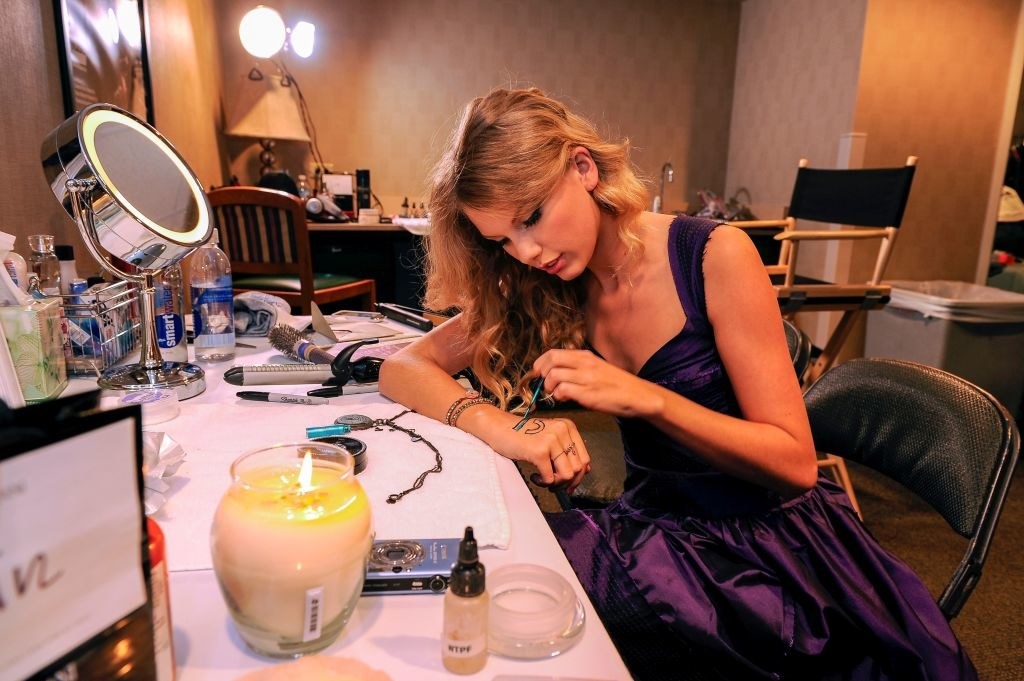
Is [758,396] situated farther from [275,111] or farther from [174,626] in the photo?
[275,111]

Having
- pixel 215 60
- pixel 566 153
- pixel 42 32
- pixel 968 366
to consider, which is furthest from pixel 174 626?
pixel 215 60

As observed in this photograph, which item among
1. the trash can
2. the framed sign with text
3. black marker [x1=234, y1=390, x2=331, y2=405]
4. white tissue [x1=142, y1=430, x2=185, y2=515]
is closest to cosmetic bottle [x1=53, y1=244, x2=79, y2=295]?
black marker [x1=234, y1=390, x2=331, y2=405]

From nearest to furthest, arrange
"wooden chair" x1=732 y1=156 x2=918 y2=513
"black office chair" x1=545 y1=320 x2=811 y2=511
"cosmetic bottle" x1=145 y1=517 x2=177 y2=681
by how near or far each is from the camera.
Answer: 1. "cosmetic bottle" x1=145 y1=517 x2=177 y2=681
2. "black office chair" x1=545 y1=320 x2=811 y2=511
3. "wooden chair" x1=732 y1=156 x2=918 y2=513

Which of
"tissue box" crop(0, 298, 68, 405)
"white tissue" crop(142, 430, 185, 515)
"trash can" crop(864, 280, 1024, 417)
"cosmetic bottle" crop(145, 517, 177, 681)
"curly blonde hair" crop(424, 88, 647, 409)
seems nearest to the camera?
"cosmetic bottle" crop(145, 517, 177, 681)

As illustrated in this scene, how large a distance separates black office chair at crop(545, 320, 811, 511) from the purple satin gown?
0.27 m

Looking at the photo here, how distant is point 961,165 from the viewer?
354cm

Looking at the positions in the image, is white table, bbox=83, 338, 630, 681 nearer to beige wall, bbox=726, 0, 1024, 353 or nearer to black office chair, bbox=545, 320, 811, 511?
black office chair, bbox=545, 320, 811, 511

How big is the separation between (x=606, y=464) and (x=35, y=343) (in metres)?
1.03

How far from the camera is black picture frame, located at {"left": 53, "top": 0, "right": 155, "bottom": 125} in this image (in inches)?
55.6

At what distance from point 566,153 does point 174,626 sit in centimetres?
80

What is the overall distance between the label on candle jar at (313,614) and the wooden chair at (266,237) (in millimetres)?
2299

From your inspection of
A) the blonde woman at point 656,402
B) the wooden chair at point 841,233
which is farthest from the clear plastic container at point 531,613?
the wooden chair at point 841,233

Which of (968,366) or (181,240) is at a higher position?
(181,240)

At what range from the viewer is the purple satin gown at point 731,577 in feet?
2.67
